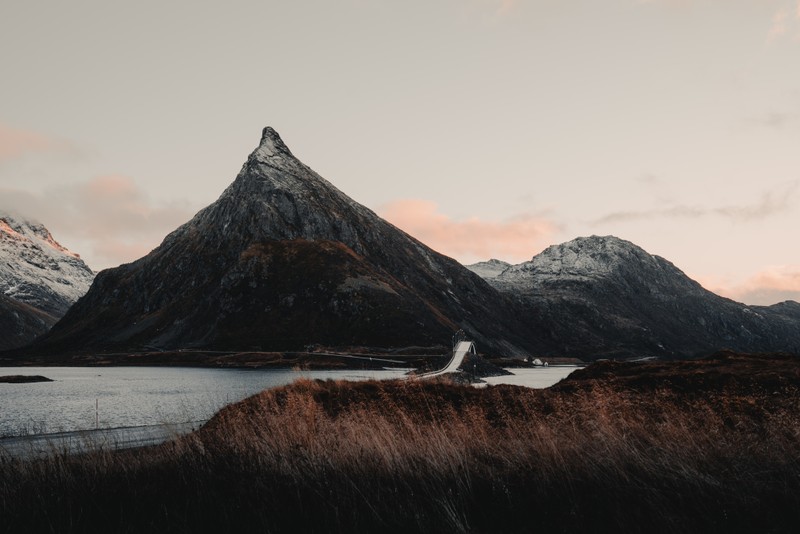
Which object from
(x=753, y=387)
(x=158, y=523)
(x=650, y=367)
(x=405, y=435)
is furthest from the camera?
(x=650, y=367)

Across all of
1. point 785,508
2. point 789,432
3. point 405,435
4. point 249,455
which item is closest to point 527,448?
point 405,435

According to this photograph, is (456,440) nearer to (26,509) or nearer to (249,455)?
(249,455)

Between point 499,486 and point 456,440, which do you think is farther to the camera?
point 456,440

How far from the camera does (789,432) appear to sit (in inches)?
Result: 496

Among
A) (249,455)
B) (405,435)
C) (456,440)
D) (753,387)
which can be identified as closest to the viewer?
(249,455)

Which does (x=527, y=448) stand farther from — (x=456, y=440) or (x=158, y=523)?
(x=158, y=523)

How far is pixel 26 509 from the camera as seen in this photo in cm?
863

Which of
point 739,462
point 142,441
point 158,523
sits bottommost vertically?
point 142,441

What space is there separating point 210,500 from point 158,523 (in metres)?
0.83

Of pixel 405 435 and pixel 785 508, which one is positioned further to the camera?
A: pixel 405 435

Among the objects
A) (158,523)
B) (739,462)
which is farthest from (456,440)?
(158,523)

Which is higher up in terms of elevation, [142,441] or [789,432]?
[789,432]

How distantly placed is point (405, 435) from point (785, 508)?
7.25 metres

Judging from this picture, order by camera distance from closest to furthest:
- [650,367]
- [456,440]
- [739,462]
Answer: [739,462]
[456,440]
[650,367]
